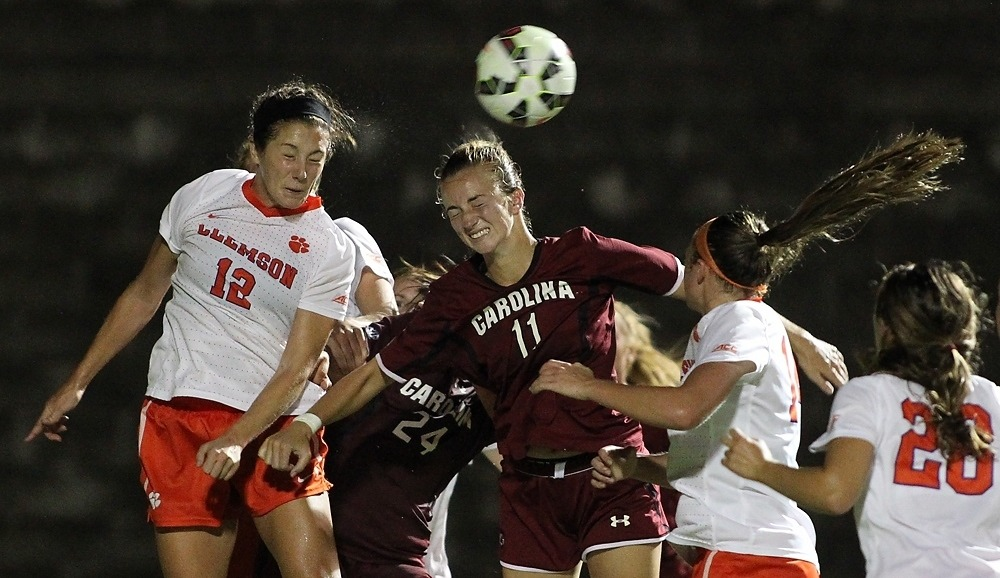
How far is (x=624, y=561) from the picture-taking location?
2.86 meters

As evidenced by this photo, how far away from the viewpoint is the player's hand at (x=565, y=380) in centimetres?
259

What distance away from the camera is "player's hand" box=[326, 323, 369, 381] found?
A: 131 inches

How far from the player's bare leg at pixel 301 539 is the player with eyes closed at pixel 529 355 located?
0.19m

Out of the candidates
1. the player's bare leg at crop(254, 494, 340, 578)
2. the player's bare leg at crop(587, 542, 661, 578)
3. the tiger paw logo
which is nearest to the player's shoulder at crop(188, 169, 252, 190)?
the tiger paw logo

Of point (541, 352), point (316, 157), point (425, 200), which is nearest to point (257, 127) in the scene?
point (316, 157)

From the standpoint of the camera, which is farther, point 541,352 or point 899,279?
point 541,352

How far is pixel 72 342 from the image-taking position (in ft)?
15.2

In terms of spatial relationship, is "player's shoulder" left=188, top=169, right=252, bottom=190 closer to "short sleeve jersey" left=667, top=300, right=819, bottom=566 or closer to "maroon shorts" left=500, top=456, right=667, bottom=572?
"maroon shorts" left=500, top=456, right=667, bottom=572

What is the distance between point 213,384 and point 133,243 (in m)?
1.79

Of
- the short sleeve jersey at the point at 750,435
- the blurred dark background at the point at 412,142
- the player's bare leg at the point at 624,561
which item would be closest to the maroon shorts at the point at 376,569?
the player's bare leg at the point at 624,561

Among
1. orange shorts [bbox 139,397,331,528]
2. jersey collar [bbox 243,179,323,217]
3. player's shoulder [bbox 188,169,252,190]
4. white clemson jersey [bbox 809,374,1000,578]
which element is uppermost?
player's shoulder [bbox 188,169,252,190]

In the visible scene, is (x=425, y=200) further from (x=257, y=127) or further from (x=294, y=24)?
(x=257, y=127)

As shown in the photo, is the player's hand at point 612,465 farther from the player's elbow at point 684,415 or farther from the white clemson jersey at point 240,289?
the white clemson jersey at point 240,289

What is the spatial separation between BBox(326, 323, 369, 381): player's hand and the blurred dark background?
126 cm
